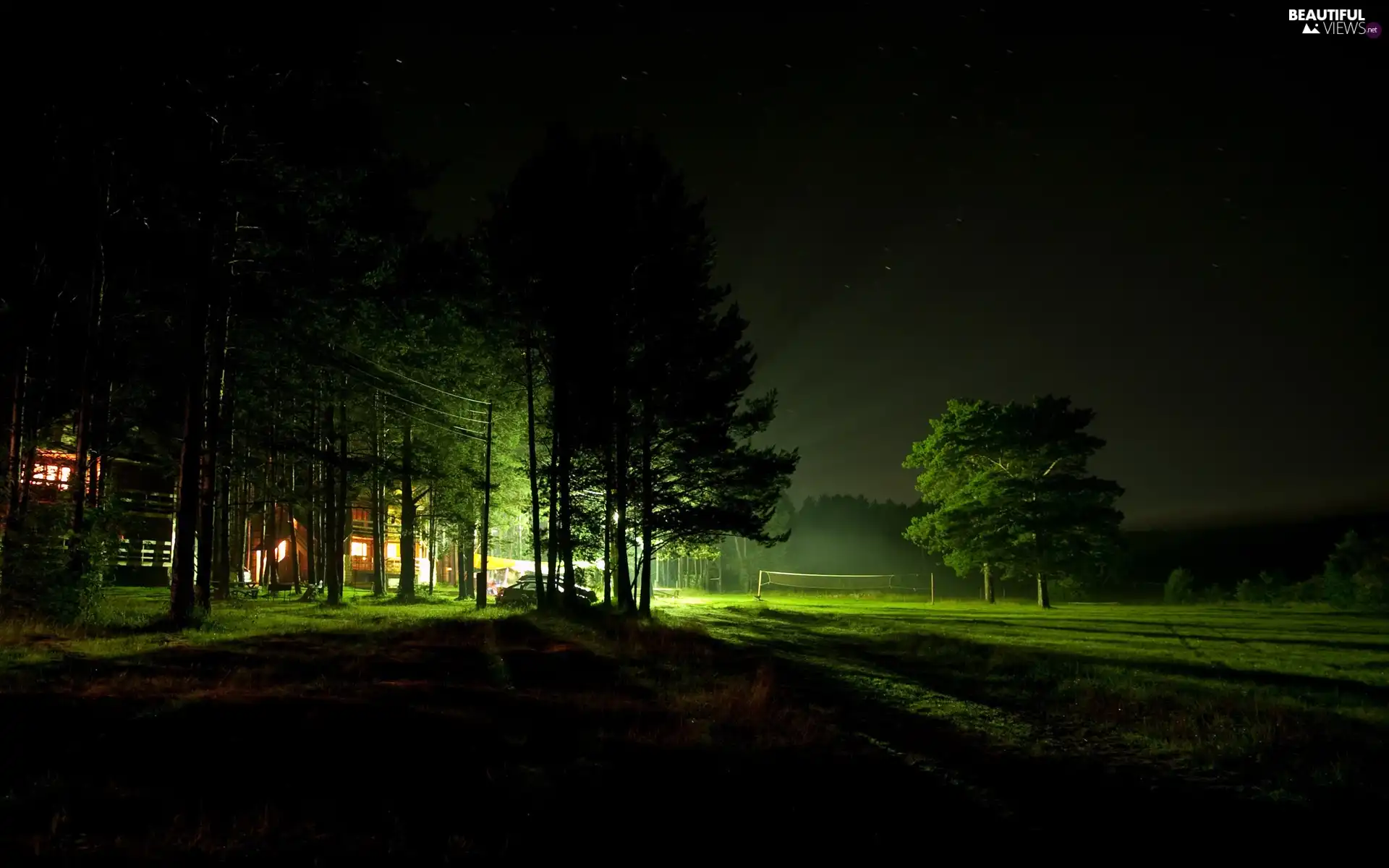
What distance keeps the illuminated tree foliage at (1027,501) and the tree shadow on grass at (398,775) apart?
35722 millimetres

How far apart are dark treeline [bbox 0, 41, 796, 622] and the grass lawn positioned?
7.40m

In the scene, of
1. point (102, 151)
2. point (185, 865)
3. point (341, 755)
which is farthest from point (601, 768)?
point (102, 151)

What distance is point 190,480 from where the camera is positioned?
15703 millimetres

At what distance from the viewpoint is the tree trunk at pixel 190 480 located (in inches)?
610

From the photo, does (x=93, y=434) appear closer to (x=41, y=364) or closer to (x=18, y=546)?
(x=41, y=364)

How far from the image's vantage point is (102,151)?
15836 mm

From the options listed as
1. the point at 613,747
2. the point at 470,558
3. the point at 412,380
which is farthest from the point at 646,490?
the point at 470,558

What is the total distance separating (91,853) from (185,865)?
0.59 m

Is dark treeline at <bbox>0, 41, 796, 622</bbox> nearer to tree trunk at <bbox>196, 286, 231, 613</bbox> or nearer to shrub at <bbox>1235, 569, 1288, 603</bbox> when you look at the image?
tree trunk at <bbox>196, 286, 231, 613</bbox>

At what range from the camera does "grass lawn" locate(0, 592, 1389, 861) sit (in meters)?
4.83

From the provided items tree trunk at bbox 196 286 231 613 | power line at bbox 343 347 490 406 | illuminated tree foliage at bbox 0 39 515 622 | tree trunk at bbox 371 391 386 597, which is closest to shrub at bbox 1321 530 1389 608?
power line at bbox 343 347 490 406

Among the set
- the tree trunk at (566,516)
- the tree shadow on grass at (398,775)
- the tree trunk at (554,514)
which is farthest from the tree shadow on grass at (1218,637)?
the tree shadow on grass at (398,775)

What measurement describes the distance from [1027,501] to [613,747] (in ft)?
128

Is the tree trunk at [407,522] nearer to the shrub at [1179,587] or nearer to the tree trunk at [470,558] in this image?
the tree trunk at [470,558]
